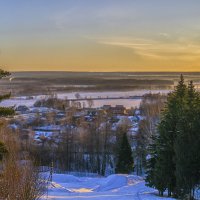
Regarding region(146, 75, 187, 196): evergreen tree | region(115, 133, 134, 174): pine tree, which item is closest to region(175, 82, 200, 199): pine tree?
region(146, 75, 187, 196): evergreen tree

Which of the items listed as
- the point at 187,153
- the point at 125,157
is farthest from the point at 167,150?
the point at 125,157

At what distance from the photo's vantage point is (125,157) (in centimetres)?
5225

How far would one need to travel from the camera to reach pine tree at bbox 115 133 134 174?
52.2 metres

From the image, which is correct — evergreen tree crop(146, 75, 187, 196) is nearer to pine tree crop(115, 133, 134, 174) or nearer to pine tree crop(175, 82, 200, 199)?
pine tree crop(175, 82, 200, 199)

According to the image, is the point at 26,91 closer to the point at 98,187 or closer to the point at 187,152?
the point at 98,187

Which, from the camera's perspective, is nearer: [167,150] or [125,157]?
[167,150]

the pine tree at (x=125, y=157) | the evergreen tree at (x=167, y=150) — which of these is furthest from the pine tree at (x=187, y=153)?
the pine tree at (x=125, y=157)

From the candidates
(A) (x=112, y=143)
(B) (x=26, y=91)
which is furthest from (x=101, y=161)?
(B) (x=26, y=91)

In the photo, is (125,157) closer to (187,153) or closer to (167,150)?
(167,150)

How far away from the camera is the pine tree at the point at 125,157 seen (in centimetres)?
5216

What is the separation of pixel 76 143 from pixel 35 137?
26.2 feet

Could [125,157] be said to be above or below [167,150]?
below

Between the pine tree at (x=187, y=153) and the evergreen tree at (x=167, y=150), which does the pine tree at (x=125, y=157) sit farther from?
the pine tree at (x=187, y=153)

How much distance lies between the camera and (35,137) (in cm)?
7369
